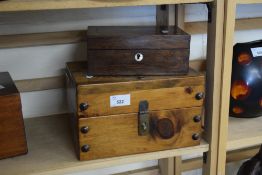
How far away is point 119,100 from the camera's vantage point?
0.92 meters

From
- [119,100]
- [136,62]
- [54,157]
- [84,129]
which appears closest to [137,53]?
[136,62]

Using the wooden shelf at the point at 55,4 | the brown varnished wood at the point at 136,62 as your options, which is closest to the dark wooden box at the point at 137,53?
the brown varnished wood at the point at 136,62

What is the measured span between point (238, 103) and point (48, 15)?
0.67 meters

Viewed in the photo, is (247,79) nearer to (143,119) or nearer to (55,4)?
(143,119)

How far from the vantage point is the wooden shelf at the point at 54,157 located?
0.92 meters

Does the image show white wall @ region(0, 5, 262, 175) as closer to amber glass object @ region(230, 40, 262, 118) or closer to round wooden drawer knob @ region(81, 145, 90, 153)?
amber glass object @ region(230, 40, 262, 118)

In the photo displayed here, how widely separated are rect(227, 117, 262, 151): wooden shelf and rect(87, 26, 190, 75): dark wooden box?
0.27 m

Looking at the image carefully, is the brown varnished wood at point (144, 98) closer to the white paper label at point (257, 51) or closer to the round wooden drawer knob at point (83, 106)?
the round wooden drawer knob at point (83, 106)

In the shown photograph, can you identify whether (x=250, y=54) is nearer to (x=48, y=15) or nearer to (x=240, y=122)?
(x=240, y=122)

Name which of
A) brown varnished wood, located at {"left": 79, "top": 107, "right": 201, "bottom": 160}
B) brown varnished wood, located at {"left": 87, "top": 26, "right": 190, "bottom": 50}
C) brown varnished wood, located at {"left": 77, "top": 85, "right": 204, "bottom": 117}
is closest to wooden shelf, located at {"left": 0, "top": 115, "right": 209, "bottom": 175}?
brown varnished wood, located at {"left": 79, "top": 107, "right": 201, "bottom": 160}

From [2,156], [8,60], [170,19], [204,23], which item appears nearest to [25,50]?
[8,60]

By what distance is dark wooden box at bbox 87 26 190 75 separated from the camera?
0.93 m

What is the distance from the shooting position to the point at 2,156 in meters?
0.96

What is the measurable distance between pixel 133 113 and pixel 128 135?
6 centimetres
